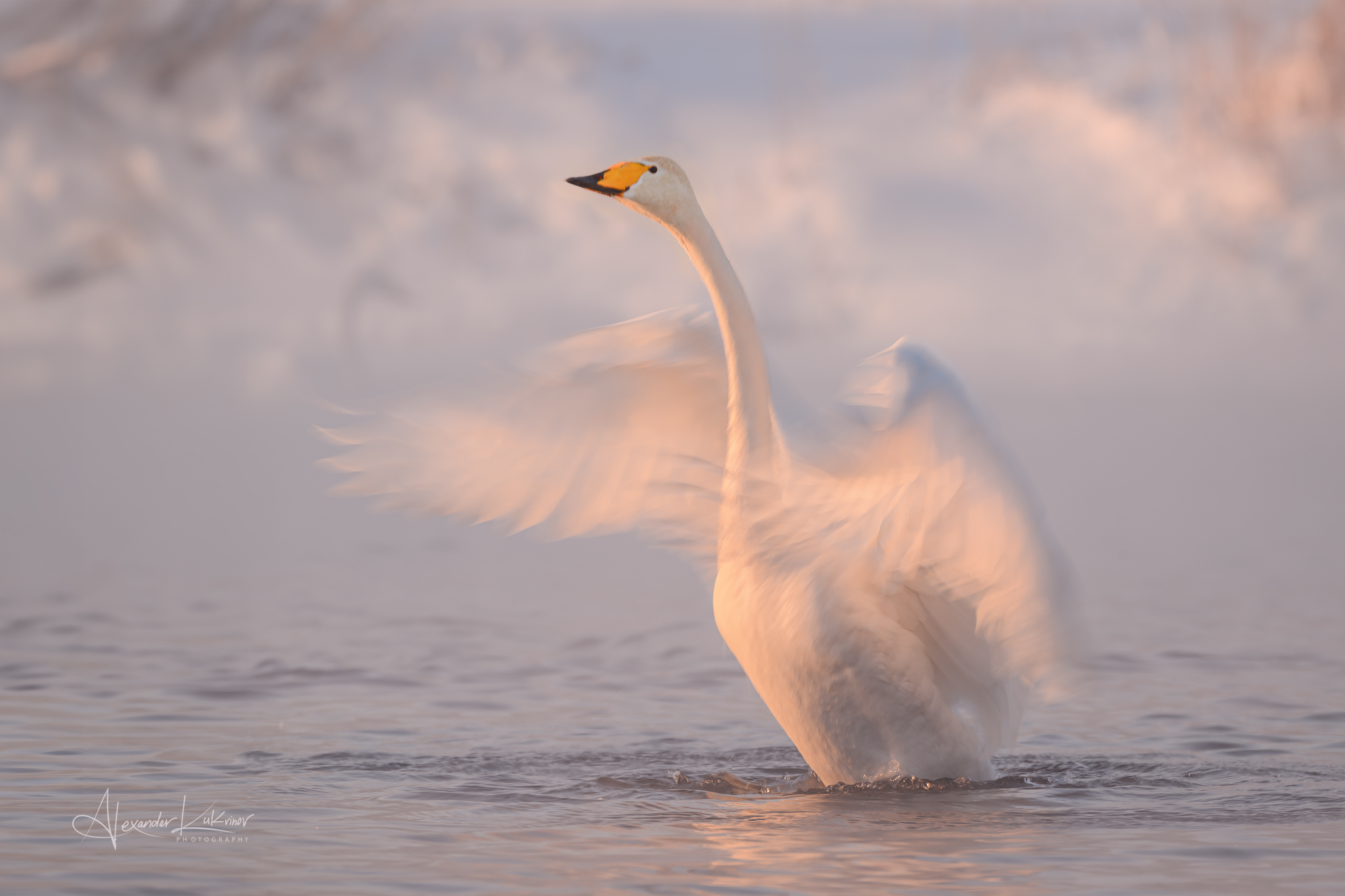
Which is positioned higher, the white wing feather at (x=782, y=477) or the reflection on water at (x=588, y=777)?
the white wing feather at (x=782, y=477)

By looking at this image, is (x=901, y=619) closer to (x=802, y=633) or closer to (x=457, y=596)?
(x=802, y=633)

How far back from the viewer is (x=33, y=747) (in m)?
8.26

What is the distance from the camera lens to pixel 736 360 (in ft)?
23.3

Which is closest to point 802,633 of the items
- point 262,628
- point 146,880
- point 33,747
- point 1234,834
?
point 1234,834

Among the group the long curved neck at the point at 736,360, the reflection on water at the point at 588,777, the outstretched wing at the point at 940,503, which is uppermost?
the long curved neck at the point at 736,360

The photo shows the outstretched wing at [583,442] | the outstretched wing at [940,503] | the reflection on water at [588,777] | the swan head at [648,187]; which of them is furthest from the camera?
the swan head at [648,187]

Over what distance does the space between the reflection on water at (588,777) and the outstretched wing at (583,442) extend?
132 centimetres

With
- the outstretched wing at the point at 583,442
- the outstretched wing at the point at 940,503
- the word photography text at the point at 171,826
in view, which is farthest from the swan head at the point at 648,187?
the word photography text at the point at 171,826

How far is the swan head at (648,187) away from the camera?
7.21 meters

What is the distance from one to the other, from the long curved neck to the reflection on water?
5.06 feet

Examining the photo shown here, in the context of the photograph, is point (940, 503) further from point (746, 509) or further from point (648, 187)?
point (648, 187)

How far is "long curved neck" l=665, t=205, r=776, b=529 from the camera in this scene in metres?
6.98

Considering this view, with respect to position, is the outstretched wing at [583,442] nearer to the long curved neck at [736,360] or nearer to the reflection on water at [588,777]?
the long curved neck at [736,360]

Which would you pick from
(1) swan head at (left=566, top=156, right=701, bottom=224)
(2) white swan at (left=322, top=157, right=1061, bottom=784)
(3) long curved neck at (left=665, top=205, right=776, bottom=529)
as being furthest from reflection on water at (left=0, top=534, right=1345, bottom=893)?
(1) swan head at (left=566, top=156, right=701, bottom=224)
